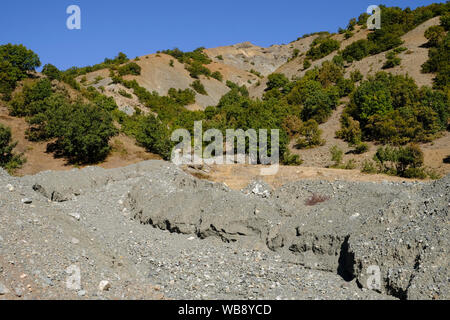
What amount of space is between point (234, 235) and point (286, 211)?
6.90ft

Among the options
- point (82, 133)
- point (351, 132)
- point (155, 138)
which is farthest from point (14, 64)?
point (351, 132)

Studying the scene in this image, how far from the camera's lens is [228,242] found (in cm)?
1044

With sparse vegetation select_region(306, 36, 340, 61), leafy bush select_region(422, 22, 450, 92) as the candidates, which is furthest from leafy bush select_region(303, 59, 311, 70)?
leafy bush select_region(422, 22, 450, 92)

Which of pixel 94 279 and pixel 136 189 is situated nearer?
pixel 94 279

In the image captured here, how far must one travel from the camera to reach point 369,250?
8.09m

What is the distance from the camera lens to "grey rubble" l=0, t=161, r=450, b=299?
292 inches

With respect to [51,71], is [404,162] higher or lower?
lower

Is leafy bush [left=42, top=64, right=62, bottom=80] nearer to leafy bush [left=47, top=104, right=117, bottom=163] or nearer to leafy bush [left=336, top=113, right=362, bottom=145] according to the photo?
leafy bush [left=47, top=104, right=117, bottom=163]

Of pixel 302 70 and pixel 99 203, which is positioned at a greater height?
pixel 302 70

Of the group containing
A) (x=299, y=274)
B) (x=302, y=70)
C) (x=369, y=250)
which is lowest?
(x=299, y=274)

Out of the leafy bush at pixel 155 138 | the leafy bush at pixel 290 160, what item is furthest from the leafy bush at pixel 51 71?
the leafy bush at pixel 290 160

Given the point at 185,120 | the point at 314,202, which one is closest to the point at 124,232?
the point at 314,202

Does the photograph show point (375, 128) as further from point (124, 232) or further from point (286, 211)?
point (124, 232)

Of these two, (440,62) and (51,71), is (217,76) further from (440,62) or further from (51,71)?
(440,62)
